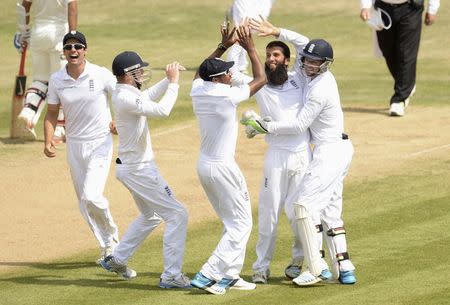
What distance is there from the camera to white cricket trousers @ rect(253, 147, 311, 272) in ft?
48.5

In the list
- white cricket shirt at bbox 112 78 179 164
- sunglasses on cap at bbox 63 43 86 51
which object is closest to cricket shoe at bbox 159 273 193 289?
white cricket shirt at bbox 112 78 179 164

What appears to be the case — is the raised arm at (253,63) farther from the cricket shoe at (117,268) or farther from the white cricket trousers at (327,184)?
the cricket shoe at (117,268)

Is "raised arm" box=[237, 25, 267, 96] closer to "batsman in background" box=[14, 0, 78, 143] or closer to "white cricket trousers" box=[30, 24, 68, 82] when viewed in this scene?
"batsman in background" box=[14, 0, 78, 143]

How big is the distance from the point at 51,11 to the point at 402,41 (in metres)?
5.55

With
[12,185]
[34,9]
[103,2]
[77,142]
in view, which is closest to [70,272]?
[77,142]

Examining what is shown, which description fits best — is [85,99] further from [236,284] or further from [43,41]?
[43,41]

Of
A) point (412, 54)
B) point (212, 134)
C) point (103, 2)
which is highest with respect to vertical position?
point (212, 134)

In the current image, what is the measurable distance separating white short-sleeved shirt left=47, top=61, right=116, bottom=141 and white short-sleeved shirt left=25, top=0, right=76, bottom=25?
5.53 m

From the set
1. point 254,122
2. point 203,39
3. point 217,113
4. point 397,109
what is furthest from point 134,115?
point 203,39

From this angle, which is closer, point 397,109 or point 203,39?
point 397,109

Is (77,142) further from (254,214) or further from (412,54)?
(412,54)

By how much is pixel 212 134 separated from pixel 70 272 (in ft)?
8.16

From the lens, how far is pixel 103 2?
110ft

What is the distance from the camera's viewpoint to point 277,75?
1499 cm
